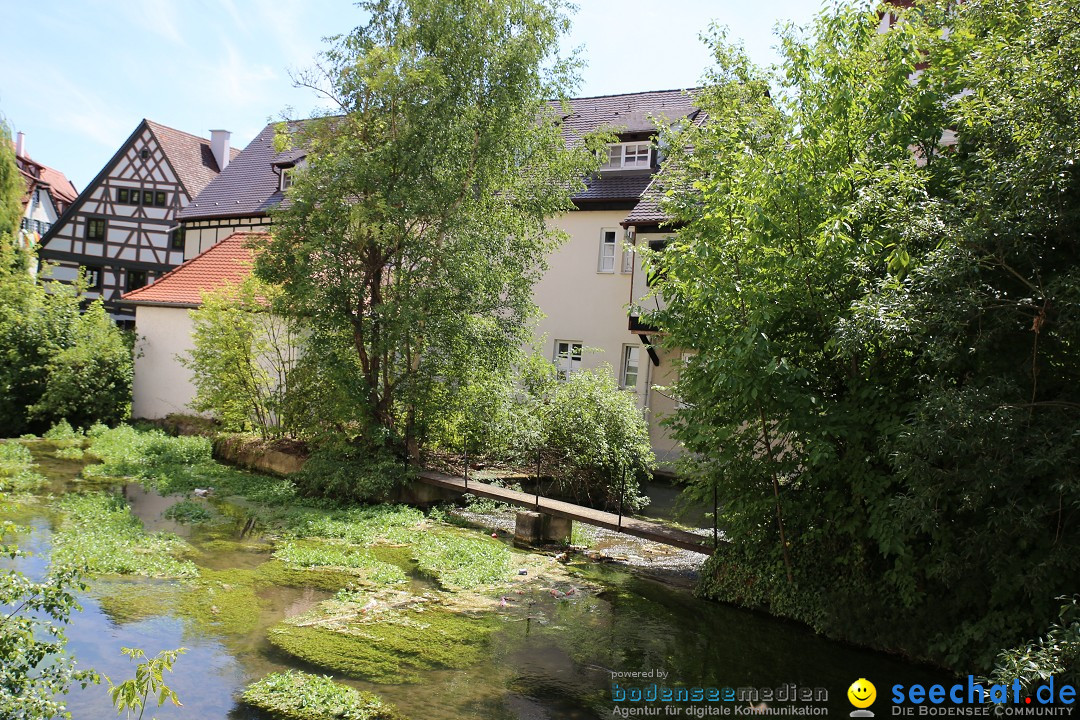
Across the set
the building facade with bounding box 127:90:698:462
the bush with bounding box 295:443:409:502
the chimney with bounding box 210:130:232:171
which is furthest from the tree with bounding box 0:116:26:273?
the bush with bounding box 295:443:409:502

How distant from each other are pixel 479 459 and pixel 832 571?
8964 mm

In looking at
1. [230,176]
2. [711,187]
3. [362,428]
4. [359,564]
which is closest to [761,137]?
[711,187]

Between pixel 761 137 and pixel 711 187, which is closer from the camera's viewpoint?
pixel 711 187

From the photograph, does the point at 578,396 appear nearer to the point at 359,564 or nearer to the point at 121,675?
the point at 359,564

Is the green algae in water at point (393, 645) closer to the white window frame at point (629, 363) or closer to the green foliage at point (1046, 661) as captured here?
the green foliage at point (1046, 661)

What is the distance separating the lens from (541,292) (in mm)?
24406

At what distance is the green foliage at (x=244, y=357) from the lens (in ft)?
56.6

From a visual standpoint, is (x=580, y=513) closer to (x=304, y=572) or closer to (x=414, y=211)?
(x=304, y=572)

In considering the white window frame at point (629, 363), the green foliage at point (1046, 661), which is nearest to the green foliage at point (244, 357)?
the white window frame at point (629, 363)

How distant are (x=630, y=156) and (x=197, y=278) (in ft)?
42.9

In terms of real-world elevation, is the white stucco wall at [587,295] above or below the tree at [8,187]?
below

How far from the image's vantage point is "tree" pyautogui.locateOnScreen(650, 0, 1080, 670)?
641 cm

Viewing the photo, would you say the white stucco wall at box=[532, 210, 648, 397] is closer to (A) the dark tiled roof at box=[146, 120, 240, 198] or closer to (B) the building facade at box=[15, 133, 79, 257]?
(A) the dark tiled roof at box=[146, 120, 240, 198]

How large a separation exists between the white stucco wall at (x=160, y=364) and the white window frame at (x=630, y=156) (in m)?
12.9
